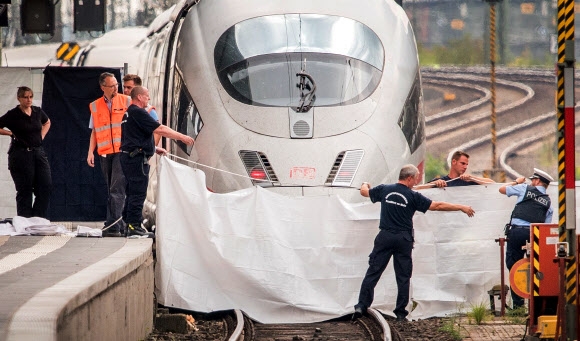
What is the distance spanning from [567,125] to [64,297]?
15.2ft

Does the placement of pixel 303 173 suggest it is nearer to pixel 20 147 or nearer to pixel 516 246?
pixel 516 246

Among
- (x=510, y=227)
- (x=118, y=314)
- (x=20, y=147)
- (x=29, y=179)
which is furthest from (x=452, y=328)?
(x=20, y=147)

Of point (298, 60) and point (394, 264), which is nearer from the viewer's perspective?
point (394, 264)

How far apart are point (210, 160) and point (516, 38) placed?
31.0 metres

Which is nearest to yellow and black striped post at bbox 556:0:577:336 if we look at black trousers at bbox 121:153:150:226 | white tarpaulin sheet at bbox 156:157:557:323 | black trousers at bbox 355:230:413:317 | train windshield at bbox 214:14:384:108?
black trousers at bbox 355:230:413:317

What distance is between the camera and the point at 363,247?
15273 mm

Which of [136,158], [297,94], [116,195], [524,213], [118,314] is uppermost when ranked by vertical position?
[297,94]

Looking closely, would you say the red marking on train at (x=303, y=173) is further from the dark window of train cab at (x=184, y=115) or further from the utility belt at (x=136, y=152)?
the utility belt at (x=136, y=152)

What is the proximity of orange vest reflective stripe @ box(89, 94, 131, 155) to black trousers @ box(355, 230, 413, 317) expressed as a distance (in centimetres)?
323

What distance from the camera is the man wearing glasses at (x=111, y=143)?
50.5ft

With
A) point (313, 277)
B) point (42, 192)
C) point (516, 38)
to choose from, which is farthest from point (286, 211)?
point (516, 38)

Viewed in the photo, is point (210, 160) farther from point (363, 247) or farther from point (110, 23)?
point (110, 23)

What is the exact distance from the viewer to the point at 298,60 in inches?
672

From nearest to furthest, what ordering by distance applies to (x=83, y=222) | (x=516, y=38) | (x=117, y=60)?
(x=83, y=222) → (x=117, y=60) → (x=516, y=38)
